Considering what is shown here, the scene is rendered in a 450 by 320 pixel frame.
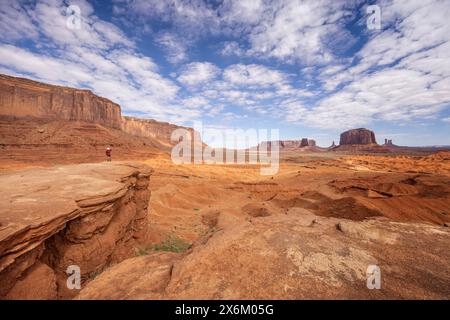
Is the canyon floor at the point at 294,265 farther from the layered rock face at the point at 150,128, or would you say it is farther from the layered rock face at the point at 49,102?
the layered rock face at the point at 150,128

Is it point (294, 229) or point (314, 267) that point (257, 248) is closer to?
point (314, 267)

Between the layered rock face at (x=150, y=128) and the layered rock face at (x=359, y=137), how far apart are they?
278 ft

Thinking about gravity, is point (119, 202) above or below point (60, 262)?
above

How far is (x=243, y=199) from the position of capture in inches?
458

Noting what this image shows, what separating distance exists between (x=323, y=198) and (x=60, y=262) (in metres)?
9.84

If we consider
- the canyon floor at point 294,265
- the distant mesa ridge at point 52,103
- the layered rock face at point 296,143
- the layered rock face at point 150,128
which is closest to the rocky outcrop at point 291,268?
the canyon floor at point 294,265

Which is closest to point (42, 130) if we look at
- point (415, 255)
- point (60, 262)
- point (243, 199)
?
point (243, 199)

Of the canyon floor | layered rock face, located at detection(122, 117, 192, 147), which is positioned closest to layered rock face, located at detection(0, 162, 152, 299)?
the canyon floor

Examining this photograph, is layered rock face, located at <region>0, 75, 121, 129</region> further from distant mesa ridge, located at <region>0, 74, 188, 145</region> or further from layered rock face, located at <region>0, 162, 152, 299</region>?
layered rock face, located at <region>0, 162, 152, 299</region>

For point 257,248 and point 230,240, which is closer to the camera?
point 257,248

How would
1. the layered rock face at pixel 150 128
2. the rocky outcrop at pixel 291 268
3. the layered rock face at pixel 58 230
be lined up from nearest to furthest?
the rocky outcrop at pixel 291 268 → the layered rock face at pixel 58 230 → the layered rock face at pixel 150 128

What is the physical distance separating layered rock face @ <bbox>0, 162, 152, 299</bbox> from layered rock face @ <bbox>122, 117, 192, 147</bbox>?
72173 mm

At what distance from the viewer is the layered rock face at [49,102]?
3677 cm

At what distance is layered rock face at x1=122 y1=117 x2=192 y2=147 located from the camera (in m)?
73.2
